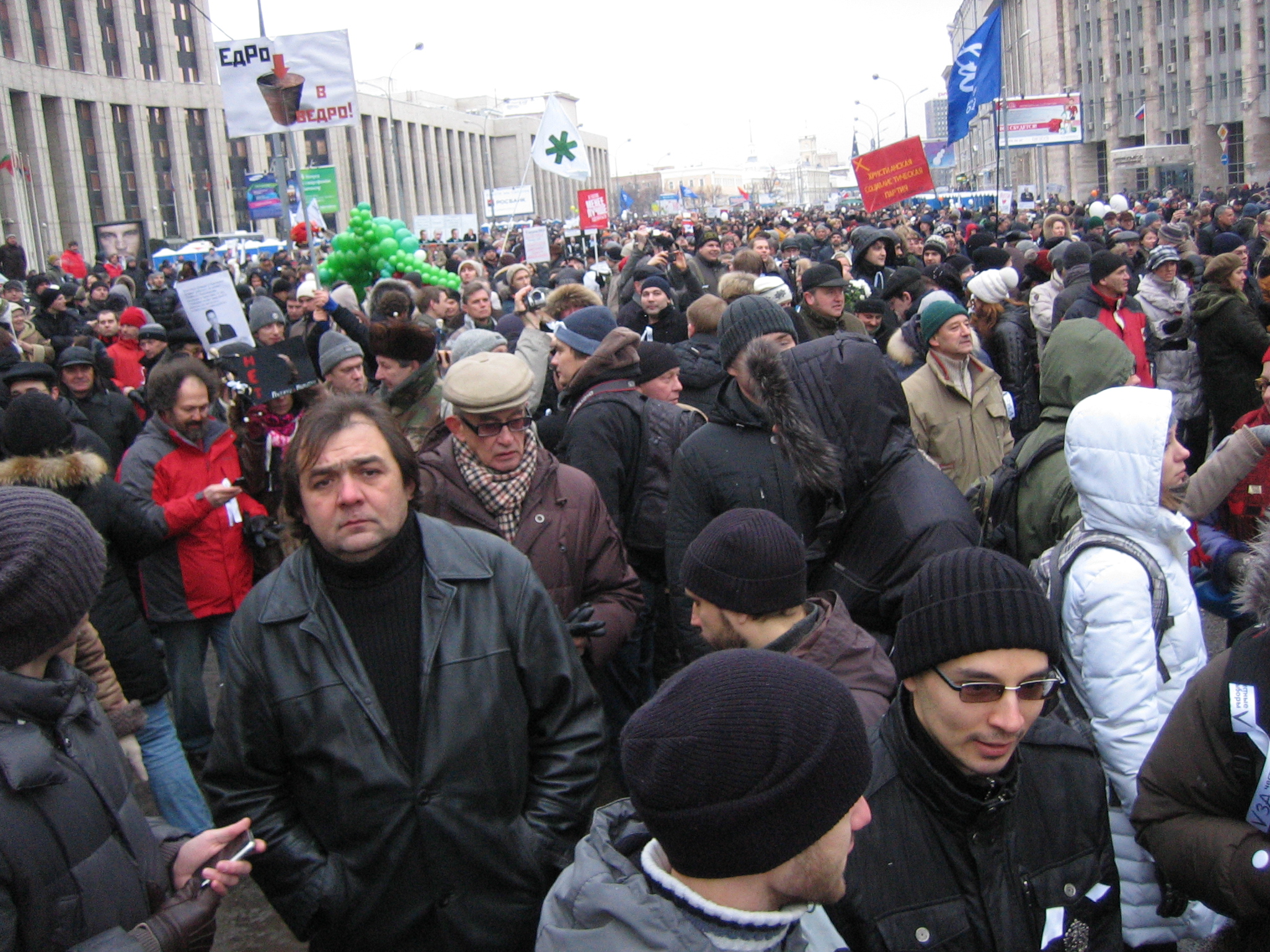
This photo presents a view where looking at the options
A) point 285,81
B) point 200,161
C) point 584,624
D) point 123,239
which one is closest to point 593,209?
point 285,81

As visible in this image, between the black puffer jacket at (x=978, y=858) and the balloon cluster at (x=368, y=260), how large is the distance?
9876mm

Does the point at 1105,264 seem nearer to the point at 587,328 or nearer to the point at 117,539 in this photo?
the point at 587,328

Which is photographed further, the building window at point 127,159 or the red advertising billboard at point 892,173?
the building window at point 127,159

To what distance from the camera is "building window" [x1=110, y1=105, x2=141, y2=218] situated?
205 feet

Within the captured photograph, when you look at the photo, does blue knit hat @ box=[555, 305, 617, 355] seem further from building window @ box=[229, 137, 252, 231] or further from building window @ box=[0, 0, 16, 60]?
building window @ box=[229, 137, 252, 231]

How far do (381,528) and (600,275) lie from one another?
1286 centimetres

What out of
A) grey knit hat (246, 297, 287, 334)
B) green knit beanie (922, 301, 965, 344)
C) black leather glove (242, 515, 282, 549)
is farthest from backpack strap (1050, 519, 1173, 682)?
grey knit hat (246, 297, 287, 334)

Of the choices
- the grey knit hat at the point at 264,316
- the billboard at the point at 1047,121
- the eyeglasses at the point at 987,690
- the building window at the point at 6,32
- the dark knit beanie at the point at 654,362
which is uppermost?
the building window at the point at 6,32

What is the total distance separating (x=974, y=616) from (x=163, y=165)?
7334 cm

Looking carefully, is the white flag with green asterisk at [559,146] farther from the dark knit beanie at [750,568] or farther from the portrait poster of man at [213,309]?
the dark knit beanie at [750,568]

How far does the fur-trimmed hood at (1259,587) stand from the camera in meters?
2.23

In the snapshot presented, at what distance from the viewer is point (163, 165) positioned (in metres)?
66.4

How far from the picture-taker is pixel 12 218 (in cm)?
4756

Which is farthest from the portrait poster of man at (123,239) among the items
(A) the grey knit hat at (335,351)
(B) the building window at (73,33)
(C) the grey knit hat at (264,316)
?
(A) the grey knit hat at (335,351)
